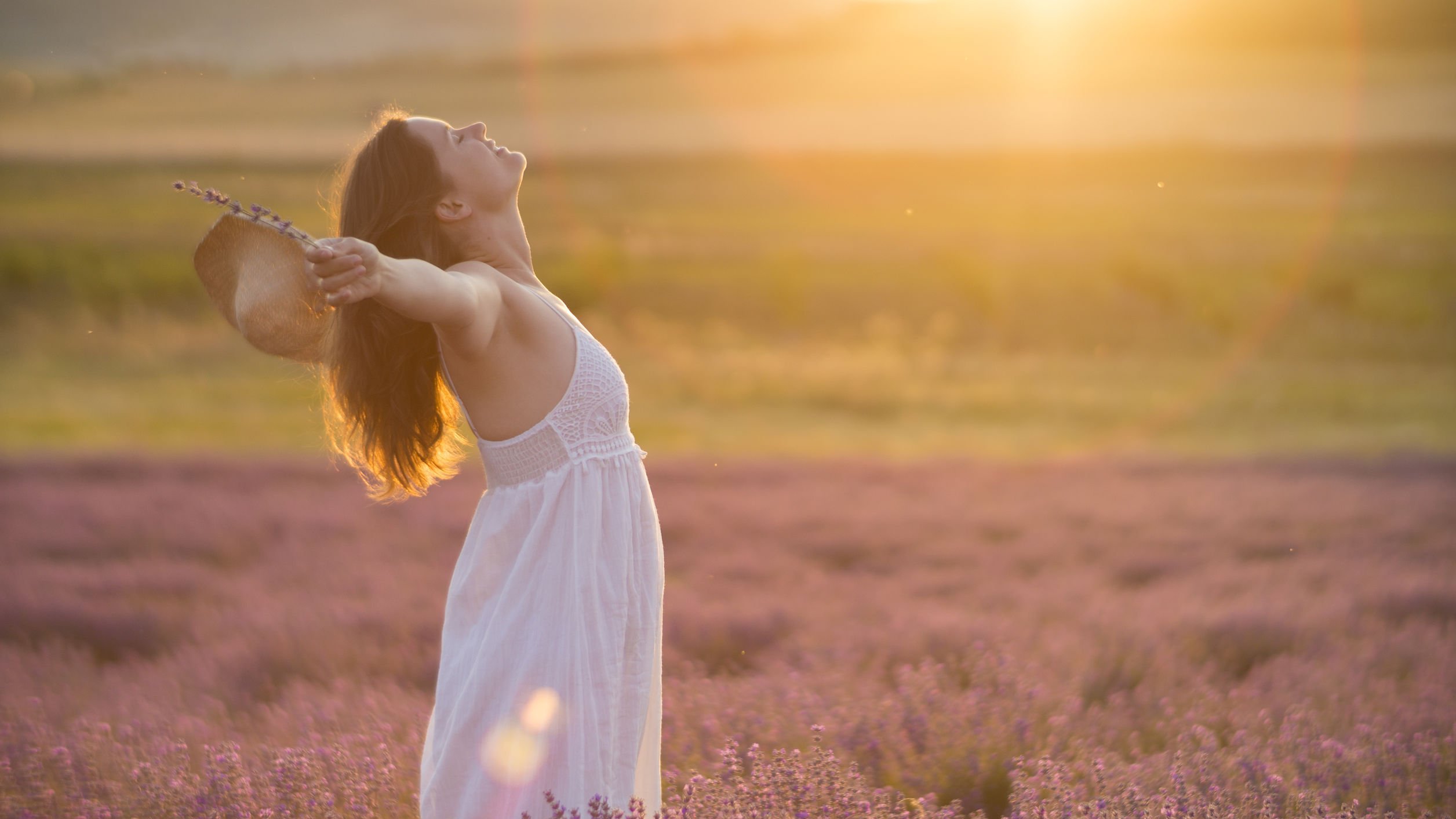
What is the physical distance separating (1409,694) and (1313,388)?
1854 centimetres

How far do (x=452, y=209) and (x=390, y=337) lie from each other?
0.33 m

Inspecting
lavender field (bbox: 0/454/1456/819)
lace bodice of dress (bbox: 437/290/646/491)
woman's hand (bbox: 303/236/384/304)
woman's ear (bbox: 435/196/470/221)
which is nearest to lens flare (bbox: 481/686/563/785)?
lavender field (bbox: 0/454/1456/819)

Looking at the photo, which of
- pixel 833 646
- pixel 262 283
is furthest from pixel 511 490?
pixel 833 646

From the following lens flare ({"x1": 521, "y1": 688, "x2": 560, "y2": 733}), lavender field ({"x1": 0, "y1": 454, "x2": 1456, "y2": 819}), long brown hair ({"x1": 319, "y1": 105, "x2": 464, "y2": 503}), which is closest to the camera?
lens flare ({"x1": 521, "y1": 688, "x2": 560, "y2": 733})

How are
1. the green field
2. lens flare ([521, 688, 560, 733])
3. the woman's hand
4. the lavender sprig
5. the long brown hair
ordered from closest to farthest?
the woman's hand
the lavender sprig
lens flare ([521, 688, 560, 733])
the long brown hair
the green field

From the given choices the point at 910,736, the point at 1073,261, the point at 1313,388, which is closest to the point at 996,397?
Result: the point at 1313,388

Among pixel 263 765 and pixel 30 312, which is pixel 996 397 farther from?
pixel 30 312

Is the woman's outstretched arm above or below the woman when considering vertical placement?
above

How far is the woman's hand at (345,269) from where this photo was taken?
1923mm

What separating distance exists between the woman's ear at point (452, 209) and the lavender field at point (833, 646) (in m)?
1.32

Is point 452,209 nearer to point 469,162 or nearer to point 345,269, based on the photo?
point 469,162

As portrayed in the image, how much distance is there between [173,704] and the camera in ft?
13.5

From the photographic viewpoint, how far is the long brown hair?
2.51 metres

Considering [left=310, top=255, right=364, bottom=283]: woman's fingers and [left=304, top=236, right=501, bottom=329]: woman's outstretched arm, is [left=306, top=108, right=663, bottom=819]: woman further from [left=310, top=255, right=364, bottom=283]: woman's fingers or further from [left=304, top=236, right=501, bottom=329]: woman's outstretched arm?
[left=310, top=255, right=364, bottom=283]: woman's fingers
